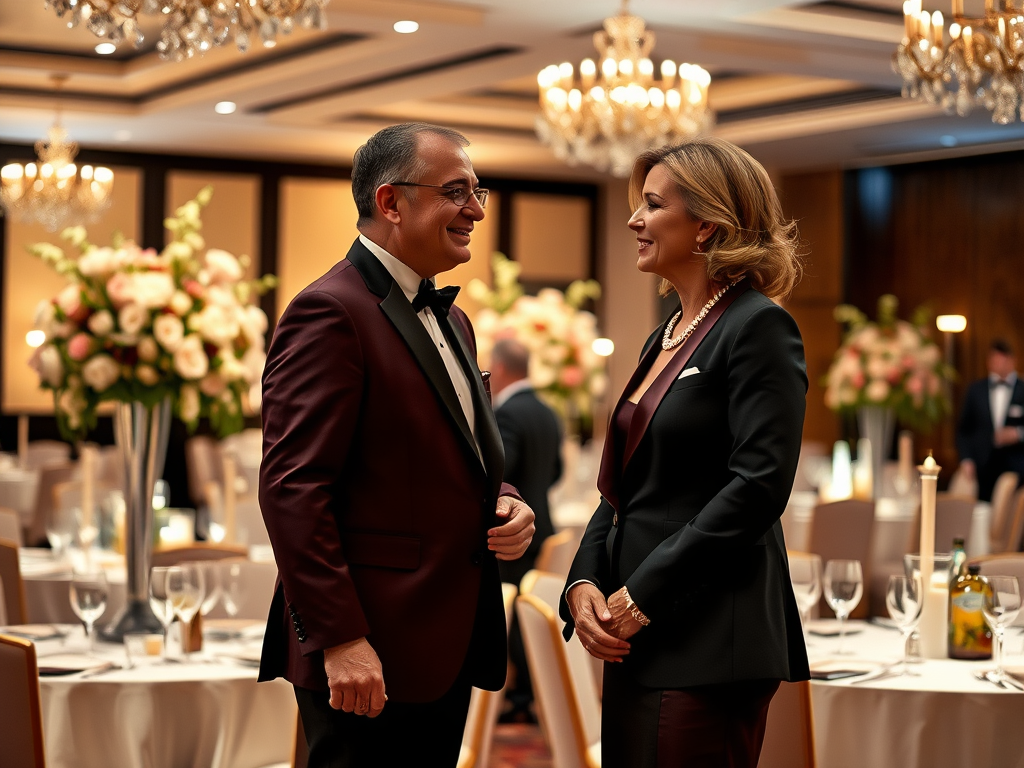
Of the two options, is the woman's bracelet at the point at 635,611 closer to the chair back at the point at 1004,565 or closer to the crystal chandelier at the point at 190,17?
the chair back at the point at 1004,565

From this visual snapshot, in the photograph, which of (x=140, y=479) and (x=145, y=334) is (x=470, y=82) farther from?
(x=140, y=479)

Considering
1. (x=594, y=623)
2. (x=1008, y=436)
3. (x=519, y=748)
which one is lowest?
(x=519, y=748)

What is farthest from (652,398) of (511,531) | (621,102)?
(621,102)

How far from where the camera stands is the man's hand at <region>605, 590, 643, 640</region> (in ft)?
7.71

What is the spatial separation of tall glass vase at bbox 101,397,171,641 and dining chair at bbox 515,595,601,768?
1239 millimetres

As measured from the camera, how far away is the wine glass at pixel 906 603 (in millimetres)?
3471

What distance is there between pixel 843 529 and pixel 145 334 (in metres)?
4.40

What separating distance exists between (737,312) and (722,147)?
341 mm

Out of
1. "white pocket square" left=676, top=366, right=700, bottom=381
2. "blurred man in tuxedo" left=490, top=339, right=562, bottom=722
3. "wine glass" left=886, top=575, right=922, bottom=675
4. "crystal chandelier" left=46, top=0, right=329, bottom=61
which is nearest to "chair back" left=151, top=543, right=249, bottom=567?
"blurred man in tuxedo" left=490, top=339, right=562, bottom=722

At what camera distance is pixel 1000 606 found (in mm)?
3371

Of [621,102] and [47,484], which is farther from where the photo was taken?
[47,484]

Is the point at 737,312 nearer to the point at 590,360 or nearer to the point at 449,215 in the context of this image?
the point at 449,215

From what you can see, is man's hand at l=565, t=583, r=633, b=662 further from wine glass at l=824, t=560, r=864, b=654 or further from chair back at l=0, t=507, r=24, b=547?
chair back at l=0, t=507, r=24, b=547

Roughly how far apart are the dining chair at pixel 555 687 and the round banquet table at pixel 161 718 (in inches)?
26.9
